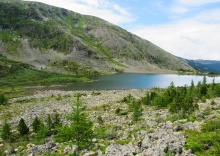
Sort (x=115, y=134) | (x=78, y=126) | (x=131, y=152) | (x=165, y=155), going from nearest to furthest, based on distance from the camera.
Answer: (x=165, y=155) < (x=131, y=152) < (x=78, y=126) < (x=115, y=134)

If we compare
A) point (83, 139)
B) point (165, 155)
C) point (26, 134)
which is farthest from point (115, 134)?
point (26, 134)

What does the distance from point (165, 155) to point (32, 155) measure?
49.4ft

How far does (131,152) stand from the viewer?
21.0m

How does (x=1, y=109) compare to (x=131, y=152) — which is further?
(x=1, y=109)

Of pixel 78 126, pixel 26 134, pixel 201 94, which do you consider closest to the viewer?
pixel 78 126

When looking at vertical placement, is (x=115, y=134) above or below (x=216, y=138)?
below

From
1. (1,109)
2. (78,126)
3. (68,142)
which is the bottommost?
(1,109)

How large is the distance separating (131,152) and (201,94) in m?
65.0

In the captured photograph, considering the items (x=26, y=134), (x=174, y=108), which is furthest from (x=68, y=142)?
(x=174, y=108)

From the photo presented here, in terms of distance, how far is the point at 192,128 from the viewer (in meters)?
26.4

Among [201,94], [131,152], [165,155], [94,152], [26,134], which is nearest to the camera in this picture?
[165,155]

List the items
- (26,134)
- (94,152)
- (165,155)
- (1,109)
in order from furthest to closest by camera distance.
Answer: (1,109)
(26,134)
(94,152)
(165,155)

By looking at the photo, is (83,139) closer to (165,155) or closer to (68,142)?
(68,142)

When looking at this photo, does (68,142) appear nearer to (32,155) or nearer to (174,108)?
(32,155)
